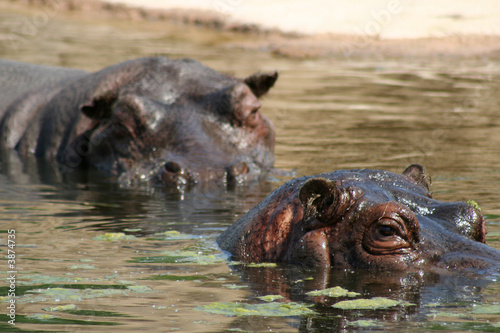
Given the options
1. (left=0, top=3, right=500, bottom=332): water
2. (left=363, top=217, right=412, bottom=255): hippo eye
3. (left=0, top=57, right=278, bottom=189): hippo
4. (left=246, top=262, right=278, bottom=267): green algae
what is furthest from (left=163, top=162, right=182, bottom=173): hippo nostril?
(left=363, top=217, right=412, bottom=255): hippo eye

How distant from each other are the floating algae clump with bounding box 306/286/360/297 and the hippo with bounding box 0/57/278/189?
4368mm

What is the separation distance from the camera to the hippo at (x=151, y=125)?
9664 millimetres

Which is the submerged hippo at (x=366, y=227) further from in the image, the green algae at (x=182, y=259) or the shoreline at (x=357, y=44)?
the shoreline at (x=357, y=44)

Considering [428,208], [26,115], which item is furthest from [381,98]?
[428,208]

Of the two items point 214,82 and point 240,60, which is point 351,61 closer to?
point 240,60

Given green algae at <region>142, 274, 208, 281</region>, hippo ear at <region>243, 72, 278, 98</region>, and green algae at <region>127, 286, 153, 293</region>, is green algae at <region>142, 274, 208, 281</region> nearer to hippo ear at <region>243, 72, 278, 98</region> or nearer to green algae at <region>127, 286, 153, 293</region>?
green algae at <region>127, 286, 153, 293</region>

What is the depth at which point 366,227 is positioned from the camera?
521cm

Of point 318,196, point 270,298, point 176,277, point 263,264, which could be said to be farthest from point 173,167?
point 270,298

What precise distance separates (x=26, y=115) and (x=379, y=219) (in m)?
7.48

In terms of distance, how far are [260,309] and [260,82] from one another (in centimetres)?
661

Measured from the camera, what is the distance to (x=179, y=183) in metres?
9.30

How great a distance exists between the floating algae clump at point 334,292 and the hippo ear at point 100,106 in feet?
19.2

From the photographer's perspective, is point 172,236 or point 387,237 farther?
point 172,236

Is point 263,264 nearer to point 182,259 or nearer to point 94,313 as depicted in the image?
point 182,259
